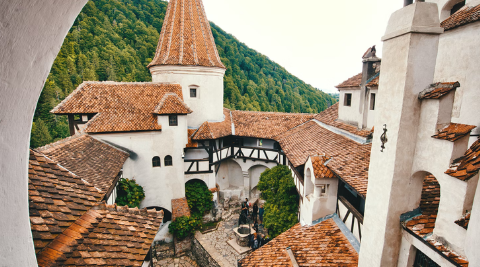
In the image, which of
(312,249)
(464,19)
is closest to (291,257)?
(312,249)

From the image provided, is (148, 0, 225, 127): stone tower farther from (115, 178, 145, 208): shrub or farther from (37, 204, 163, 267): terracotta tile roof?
(37, 204, 163, 267): terracotta tile roof

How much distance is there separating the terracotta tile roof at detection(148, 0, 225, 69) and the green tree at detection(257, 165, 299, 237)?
26.0 ft

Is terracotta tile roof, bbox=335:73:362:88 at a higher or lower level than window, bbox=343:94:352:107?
higher

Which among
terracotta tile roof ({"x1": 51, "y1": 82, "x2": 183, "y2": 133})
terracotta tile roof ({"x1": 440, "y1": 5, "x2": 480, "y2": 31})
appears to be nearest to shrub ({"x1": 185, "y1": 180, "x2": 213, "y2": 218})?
terracotta tile roof ({"x1": 51, "y1": 82, "x2": 183, "y2": 133})

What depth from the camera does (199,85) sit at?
15.4 meters

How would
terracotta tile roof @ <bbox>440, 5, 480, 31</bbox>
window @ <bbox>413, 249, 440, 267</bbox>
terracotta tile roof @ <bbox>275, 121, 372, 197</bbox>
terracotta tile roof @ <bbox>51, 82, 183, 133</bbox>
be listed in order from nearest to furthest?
window @ <bbox>413, 249, 440, 267</bbox>
terracotta tile roof @ <bbox>440, 5, 480, 31</bbox>
terracotta tile roof @ <bbox>275, 121, 372, 197</bbox>
terracotta tile roof @ <bbox>51, 82, 183, 133</bbox>

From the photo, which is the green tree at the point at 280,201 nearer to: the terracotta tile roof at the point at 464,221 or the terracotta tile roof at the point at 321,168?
the terracotta tile roof at the point at 321,168

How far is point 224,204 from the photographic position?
17188 millimetres

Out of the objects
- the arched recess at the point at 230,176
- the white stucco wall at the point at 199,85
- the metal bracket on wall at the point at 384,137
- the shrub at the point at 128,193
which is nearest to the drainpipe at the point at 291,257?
the metal bracket on wall at the point at 384,137

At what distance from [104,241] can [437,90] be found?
5502 mm

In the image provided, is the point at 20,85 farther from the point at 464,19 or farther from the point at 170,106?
the point at 170,106

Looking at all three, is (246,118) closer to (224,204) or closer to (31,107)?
(224,204)

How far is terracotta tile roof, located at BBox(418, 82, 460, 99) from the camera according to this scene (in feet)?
11.0

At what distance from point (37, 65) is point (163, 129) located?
1191 cm
